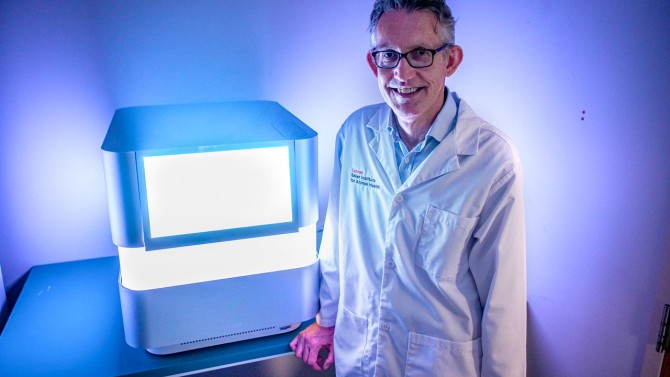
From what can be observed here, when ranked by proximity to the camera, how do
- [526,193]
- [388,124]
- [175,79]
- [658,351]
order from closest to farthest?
[658,351] < [388,124] < [526,193] < [175,79]

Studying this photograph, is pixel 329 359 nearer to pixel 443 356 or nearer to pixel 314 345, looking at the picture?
pixel 314 345

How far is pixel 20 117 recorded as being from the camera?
4.58 ft

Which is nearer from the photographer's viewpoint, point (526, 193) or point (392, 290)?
point (392, 290)

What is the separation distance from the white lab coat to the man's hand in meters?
0.05

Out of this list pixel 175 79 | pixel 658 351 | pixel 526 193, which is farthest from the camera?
pixel 175 79

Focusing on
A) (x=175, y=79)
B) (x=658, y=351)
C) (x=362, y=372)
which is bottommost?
(x=362, y=372)

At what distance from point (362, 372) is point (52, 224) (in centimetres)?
102

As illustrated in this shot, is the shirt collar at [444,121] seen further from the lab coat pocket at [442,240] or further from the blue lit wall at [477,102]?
the blue lit wall at [477,102]

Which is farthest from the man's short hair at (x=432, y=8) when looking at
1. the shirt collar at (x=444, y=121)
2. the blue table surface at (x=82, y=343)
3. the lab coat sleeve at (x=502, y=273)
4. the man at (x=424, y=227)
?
the blue table surface at (x=82, y=343)

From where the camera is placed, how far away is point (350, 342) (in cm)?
124

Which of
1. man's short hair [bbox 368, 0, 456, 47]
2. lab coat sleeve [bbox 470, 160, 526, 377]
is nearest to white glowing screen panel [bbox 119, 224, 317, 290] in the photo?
lab coat sleeve [bbox 470, 160, 526, 377]

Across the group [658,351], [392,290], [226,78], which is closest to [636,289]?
[658,351]

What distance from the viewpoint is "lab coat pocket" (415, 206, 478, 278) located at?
1.05 metres

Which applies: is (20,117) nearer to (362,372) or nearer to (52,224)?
(52,224)
